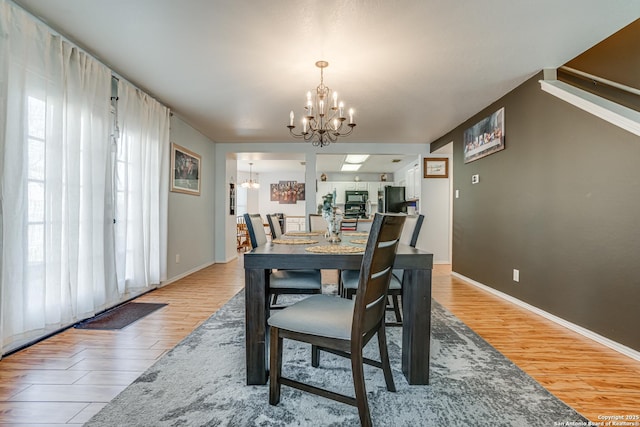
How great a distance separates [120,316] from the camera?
2650 mm

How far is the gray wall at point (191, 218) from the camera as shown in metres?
4.13

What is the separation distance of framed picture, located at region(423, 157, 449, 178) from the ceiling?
213 centimetres

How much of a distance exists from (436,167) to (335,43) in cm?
403

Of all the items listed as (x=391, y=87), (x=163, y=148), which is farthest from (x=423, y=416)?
(x=163, y=148)

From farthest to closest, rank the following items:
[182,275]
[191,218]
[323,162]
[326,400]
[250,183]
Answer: [250,183] < [323,162] < [191,218] < [182,275] < [326,400]

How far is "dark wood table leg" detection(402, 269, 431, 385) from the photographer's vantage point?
1543 mm

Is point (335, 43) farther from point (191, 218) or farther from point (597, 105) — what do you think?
point (191, 218)

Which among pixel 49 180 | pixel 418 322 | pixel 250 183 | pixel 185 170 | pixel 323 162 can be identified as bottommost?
pixel 418 322

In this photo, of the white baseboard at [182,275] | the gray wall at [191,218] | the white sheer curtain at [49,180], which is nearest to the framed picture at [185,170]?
the gray wall at [191,218]

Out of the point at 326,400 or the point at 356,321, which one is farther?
the point at 326,400

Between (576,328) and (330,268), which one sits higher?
(330,268)

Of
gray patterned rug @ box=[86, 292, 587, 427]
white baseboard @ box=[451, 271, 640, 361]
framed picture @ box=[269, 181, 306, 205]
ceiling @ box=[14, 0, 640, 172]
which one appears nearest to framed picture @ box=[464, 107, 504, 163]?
ceiling @ box=[14, 0, 640, 172]

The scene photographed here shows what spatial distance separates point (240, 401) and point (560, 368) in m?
1.85

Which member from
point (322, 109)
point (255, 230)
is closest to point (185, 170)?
point (322, 109)
